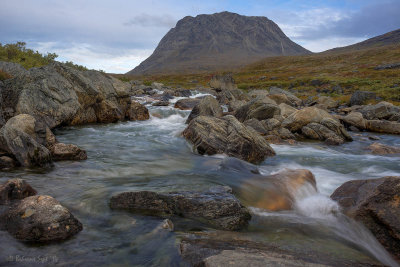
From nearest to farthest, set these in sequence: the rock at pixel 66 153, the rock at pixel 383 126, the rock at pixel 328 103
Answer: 1. the rock at pixel 66 153
2. the rock at pixel 383 126
3. the rock at pixel 328 103

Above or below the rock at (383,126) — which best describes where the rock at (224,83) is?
above

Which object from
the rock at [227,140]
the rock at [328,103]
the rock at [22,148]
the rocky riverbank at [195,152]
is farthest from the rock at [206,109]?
the rock at [328,103]

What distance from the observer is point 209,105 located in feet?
66.9

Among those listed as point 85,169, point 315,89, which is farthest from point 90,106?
point 315,89

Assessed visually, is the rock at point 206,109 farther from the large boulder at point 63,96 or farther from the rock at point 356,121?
the rock at point 356,121

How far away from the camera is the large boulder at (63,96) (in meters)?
13.6

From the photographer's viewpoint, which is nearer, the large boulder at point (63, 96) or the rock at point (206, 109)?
the large boulder at point (63, 96)

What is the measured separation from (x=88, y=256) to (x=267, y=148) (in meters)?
9.53

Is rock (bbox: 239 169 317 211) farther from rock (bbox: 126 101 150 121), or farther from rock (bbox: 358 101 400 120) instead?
rock (bbox: 358 101 400 120)

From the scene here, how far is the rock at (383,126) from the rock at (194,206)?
57.2 ft

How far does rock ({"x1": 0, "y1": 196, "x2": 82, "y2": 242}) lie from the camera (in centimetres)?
467

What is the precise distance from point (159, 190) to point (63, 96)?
10534 mm

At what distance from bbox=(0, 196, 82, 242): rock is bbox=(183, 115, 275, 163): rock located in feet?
23.9

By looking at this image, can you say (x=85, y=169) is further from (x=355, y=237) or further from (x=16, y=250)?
(x=355, y=237)
